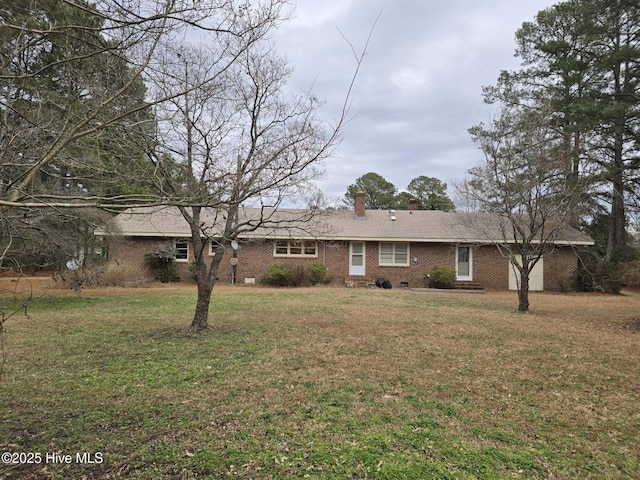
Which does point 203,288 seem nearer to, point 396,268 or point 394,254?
point 396,268

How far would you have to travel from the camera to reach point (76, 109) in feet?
12.2

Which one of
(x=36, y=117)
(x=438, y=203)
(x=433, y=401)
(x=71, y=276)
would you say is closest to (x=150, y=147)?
(x=36, y=117)

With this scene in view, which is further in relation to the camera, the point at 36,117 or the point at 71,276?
the point at 71,276

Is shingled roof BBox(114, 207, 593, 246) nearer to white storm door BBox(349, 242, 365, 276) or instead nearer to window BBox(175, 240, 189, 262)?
white storm door BBox(349, 242, 365, 276)

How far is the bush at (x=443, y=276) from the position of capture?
18.9 m

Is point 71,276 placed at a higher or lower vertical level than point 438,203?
lower

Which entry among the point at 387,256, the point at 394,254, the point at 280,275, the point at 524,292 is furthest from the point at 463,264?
the point at 280,275

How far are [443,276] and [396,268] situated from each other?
7.86ft

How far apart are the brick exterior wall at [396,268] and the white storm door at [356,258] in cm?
22

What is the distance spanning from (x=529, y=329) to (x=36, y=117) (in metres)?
9.56

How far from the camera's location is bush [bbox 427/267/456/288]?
18.9 metres

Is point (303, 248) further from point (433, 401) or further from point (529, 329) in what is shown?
point (433, 401)

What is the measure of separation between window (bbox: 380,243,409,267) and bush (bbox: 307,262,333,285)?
3135 millimetres

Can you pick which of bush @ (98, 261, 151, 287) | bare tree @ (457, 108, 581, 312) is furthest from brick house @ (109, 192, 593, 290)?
bare tree @ (457, 108, 581, 312)
